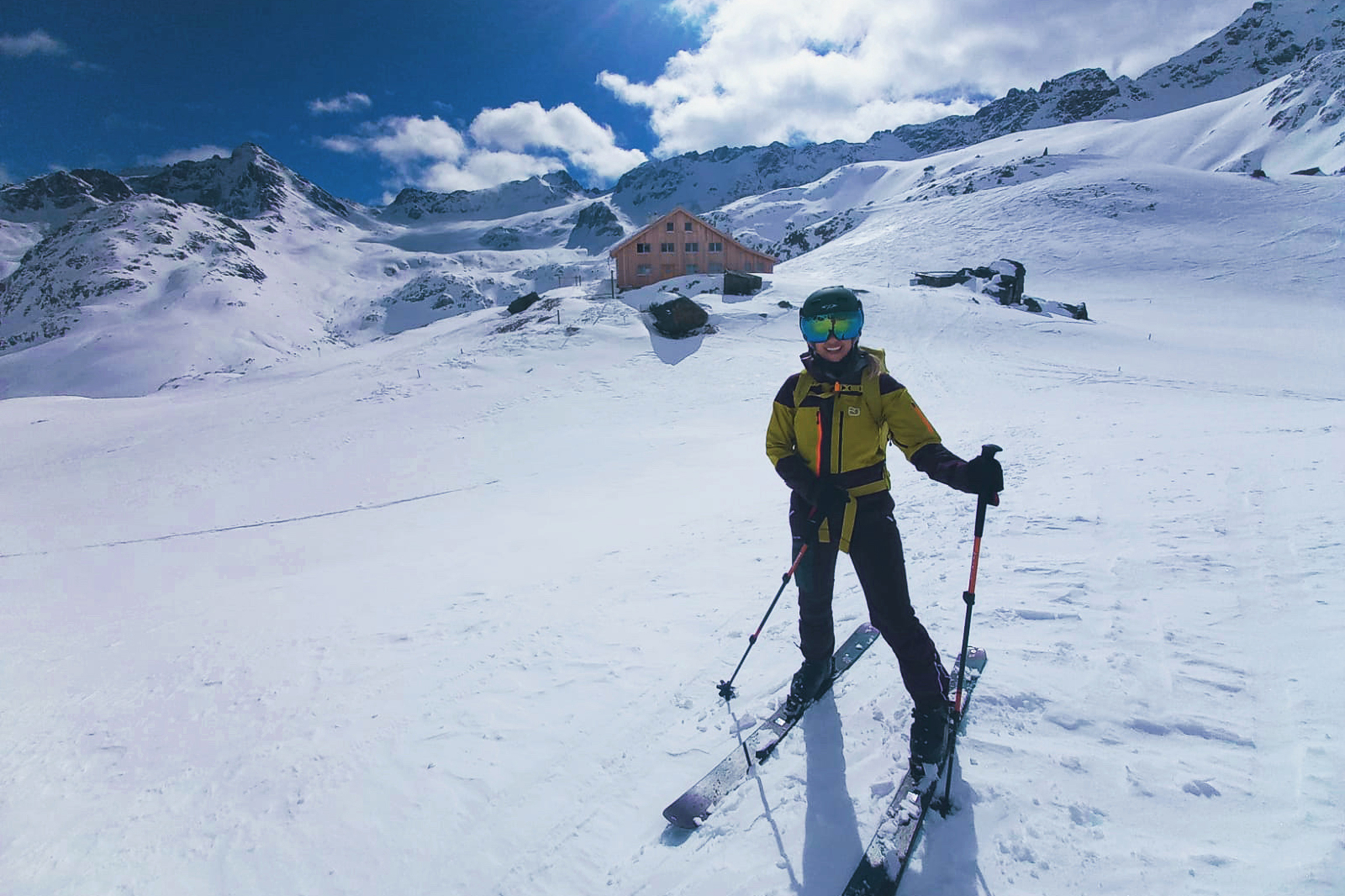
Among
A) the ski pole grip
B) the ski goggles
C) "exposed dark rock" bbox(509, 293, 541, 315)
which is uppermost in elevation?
"exposed dark rock" bbox(509, 293, 541, 315)

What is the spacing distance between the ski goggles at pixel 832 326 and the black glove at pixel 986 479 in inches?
38.5

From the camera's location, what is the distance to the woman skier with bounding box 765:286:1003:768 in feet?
10.7

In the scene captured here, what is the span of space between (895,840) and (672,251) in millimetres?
43550

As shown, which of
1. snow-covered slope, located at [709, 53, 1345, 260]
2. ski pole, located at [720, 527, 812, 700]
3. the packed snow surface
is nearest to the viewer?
the packed snow surface

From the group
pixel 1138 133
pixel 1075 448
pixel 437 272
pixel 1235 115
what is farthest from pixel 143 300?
pixel 1235 115

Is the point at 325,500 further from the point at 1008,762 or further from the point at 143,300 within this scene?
the point at 143,300

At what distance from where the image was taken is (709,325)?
28812 millimetres

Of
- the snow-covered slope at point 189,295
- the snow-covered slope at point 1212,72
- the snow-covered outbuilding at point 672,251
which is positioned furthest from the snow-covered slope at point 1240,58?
the snow-covered outbuilding at point 672,251

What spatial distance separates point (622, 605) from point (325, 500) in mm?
10565

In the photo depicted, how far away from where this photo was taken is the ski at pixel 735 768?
128 inches

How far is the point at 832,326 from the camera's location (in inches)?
132

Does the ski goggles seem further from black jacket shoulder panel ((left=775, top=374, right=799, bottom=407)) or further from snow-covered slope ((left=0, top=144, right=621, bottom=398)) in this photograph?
snow-covered slope ((left=0, top=144, right=621, bottom=398))

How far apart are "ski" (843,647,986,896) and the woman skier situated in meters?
0.15

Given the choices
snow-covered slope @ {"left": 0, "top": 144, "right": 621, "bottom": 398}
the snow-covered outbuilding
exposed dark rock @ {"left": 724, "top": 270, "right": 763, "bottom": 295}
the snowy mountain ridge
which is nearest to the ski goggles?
exposed dark rock @ {"left": 724, "top": 270, "right": 763, "bottom": 295}
